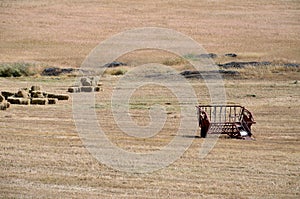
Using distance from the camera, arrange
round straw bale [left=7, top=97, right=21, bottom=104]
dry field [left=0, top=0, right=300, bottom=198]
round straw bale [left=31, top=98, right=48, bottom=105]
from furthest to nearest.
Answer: round straw bale [left=31, top=98, right=48, bottom=105]
round straw bale [left=7, top=97, right=21, bottom=104]
dry field [left=0, top=0, right=300, bottom=198]

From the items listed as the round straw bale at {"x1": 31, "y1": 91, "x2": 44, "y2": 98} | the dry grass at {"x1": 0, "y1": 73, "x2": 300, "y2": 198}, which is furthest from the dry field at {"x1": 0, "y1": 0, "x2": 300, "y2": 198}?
the round straw bale at {"x1": 31, "y1": 91, "x2": 44, "y2": 98}

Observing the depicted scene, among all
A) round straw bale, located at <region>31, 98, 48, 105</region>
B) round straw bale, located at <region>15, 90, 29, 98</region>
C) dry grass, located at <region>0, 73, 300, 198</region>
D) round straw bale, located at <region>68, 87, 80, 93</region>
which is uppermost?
round straw bale, located at <region>68, 87, 80, 93</region>

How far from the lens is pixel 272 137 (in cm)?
2195

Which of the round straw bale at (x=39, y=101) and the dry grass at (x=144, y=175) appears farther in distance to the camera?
the round straw bale at (x=39, y=101)

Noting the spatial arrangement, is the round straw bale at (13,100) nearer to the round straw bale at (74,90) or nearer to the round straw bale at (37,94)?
the round straw bale at (37,94)

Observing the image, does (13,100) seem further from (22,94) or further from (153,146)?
(153,146)

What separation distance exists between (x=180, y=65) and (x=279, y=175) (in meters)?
33.3

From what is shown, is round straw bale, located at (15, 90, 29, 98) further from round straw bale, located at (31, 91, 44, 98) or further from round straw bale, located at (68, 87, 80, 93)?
round straw bale, located at (68, 87, 80, 93)

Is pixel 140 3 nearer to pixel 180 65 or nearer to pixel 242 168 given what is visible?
pixel 180 65

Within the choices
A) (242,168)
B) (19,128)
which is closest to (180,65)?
(19,128)

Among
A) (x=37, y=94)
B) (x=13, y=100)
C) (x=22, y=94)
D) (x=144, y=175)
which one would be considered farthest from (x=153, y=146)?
(x=37, y=94)

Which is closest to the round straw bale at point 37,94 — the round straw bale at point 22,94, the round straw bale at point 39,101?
the round straw bale at point 22,94

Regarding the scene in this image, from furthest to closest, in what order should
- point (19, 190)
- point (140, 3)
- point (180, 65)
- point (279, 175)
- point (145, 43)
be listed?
1. point (140, 3)
2. point (145, 43)
3. point (180, 65)
4. point (279, 175)
5. point (19, 190)

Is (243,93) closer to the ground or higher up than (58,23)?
closer to the ground
